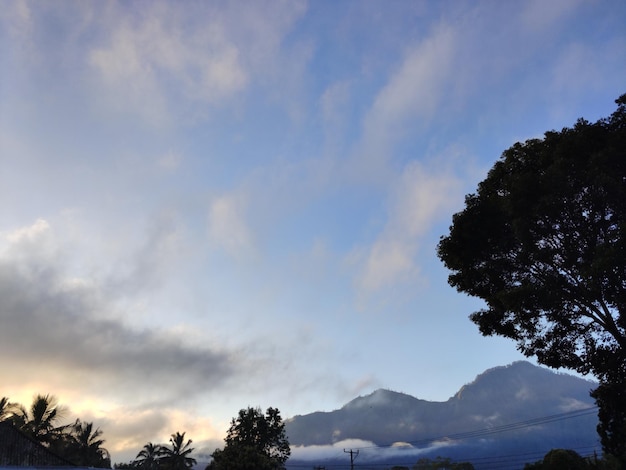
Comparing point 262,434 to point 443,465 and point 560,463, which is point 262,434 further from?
point 443,465

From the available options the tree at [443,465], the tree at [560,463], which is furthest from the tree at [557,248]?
the tree at [443,465]

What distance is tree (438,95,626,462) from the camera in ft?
56.3

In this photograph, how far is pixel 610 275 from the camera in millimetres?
16547

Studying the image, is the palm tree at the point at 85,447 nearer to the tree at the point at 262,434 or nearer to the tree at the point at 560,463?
the tree at the point at 262,434

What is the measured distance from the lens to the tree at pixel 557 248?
17.2m

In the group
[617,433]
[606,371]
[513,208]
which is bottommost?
[617,433]

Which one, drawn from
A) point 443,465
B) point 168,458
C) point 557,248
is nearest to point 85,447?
point 168,458

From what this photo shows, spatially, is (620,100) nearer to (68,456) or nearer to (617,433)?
(617,433)

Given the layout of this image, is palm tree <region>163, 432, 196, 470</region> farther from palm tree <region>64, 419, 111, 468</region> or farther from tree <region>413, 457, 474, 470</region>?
tree <region>413, 457, 474, 470</region>

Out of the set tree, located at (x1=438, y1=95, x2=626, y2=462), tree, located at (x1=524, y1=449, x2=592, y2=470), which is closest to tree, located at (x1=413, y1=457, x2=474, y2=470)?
tree, located at (x1=524, y1=449, x2=592, y2=470)

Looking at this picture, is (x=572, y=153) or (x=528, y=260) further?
(x=528, y=260)

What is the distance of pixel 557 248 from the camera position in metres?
19.1

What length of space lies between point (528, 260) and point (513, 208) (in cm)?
273

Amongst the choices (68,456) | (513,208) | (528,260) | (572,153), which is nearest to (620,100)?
(572,153)
